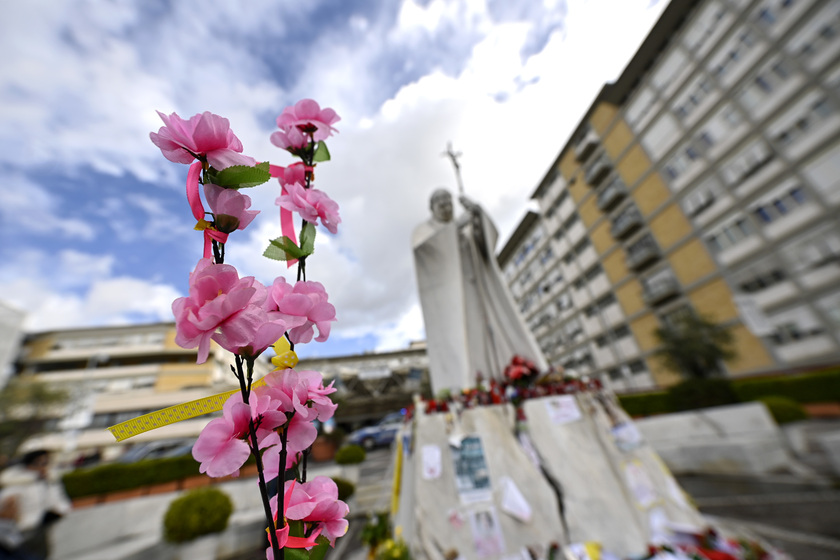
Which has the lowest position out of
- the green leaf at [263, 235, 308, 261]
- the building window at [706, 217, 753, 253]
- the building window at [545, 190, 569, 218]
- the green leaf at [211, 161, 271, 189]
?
the green leaf at [263, 235, 308, 261]

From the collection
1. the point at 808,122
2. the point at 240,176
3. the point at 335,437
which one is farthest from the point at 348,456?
the point at 808,122

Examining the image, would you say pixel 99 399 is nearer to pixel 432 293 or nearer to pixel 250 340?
pixel 432 293

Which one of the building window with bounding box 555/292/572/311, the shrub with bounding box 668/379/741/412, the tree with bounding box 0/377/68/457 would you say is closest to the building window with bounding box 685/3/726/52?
the building window with bounding box 555/292/572/311

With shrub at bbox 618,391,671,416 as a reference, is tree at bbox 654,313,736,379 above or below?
above

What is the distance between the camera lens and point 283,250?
619 mm

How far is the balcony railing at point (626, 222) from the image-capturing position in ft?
64.5

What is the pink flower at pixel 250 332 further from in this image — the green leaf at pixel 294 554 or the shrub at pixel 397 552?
the shrub at pixel 397 552

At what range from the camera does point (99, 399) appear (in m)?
22.3

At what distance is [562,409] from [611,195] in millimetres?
22068

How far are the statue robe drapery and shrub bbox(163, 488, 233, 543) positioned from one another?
12.9ft

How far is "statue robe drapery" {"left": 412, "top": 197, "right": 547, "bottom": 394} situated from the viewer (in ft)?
13.4

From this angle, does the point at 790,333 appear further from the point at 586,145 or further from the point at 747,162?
the point at 586,145

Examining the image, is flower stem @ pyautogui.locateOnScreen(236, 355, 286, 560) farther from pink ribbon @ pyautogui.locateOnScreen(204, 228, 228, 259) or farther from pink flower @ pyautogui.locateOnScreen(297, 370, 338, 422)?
pink ribbon @ pyautogui.locateOnScreen(204, 228, 228, 259)

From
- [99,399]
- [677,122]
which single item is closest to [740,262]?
[677,122]
